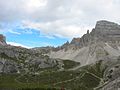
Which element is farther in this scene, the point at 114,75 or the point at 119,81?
the point at 114,75

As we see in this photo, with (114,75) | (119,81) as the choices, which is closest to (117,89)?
(119,81)

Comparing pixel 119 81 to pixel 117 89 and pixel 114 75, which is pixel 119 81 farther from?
pixel 114 75

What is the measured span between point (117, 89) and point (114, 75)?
18.2m

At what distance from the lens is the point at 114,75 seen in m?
73.0

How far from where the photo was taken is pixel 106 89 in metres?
59.2

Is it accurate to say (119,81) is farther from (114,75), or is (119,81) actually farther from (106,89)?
(114,75)

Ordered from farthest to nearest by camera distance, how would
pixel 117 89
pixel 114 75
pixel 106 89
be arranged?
pixel 114 75 → pixel 106 89 → pixel 117 89

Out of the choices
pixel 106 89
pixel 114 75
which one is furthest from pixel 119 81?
pixel 114 75

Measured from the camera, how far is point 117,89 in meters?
55.0

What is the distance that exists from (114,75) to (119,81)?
15.2m

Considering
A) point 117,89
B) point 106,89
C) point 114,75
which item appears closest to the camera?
point 117,89

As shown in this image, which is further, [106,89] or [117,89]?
[106,89]

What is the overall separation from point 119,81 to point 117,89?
129 inches

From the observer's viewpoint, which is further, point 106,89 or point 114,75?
point 114,75
